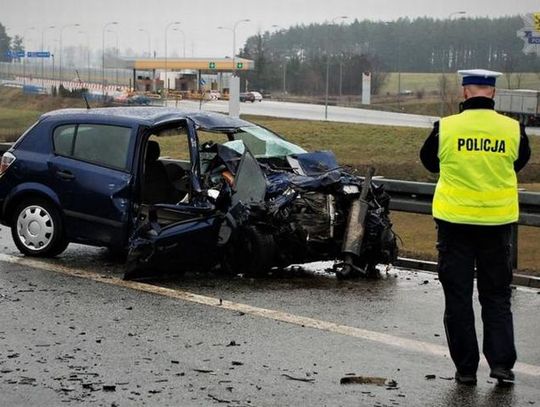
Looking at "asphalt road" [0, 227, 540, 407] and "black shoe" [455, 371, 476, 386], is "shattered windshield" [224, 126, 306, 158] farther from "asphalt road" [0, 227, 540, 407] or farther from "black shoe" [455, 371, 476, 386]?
"black shoe" [455, 371, 476, 386]

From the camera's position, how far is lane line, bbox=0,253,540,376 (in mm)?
7145

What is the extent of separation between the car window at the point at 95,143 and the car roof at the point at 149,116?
0.33ft

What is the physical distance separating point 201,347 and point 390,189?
514 centimetres

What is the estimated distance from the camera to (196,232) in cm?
952

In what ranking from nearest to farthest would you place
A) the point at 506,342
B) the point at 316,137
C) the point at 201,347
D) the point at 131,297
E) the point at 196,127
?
the point at 506,342
the point at 201,347
the point at 131,297
the point at 196,127
the point at 316,137

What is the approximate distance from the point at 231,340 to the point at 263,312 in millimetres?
1022

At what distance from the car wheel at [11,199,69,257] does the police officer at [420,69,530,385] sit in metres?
5.26

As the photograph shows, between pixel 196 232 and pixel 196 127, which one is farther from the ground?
pixel 196 127

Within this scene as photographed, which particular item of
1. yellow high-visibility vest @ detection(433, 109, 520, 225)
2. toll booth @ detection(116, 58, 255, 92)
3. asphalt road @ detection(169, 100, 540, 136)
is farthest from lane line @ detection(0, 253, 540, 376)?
toll booth @ detection(116, 58, 255, 92)

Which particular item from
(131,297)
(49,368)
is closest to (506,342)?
(49,368)

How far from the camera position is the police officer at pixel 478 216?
6223mm

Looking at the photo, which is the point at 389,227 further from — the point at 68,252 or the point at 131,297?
the point at 68,252

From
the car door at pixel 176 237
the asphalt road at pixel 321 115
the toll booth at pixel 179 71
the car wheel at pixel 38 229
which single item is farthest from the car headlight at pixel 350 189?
the toll booth at pixel 179 71

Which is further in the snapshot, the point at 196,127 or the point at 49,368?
the point at 196,127
